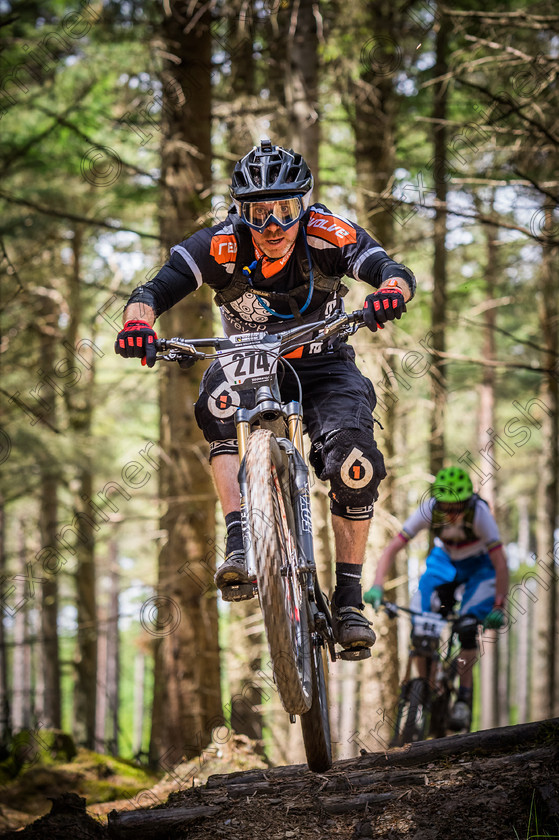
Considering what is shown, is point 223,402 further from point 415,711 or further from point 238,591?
point 415,711

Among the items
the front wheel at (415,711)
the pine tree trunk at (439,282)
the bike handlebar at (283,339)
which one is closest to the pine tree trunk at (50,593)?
the pine tree trunk at (439,282)

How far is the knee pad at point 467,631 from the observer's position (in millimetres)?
6895

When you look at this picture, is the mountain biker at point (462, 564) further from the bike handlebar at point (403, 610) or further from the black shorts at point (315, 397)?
the black shorts at point (315, 397)

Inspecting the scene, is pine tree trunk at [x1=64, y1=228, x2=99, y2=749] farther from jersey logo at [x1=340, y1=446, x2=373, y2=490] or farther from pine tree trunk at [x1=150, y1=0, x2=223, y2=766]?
jersey logo at [x1=340, y1=446, x2=373, y2=490]

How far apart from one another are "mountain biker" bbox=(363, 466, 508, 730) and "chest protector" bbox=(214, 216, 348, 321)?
9.52 feet

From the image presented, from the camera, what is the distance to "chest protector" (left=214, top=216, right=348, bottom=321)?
14.0 ft

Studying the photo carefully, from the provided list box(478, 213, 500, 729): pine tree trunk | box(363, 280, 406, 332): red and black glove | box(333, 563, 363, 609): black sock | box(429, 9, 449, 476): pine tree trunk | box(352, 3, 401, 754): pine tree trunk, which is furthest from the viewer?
box(478, 213, 500, 729): pine tree trunk

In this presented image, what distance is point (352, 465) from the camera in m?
4.02

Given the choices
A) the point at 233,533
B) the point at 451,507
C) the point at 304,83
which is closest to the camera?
the point at 233,533

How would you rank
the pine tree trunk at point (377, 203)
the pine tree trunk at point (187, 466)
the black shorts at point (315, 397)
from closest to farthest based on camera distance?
the black shorts at point (315, 397)
the pine tree trunk at point (187, 466)
the pine tree trunk at point (377, 203)

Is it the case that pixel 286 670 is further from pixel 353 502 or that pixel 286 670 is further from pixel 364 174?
pixel 364 174

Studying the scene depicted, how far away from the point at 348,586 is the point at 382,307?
59.5 inches

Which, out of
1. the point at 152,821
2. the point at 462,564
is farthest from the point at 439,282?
the point at 152,821

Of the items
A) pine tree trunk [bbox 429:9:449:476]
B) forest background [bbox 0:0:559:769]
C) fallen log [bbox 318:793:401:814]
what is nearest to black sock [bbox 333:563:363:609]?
fallen log [bbox 318:793:401:814]
